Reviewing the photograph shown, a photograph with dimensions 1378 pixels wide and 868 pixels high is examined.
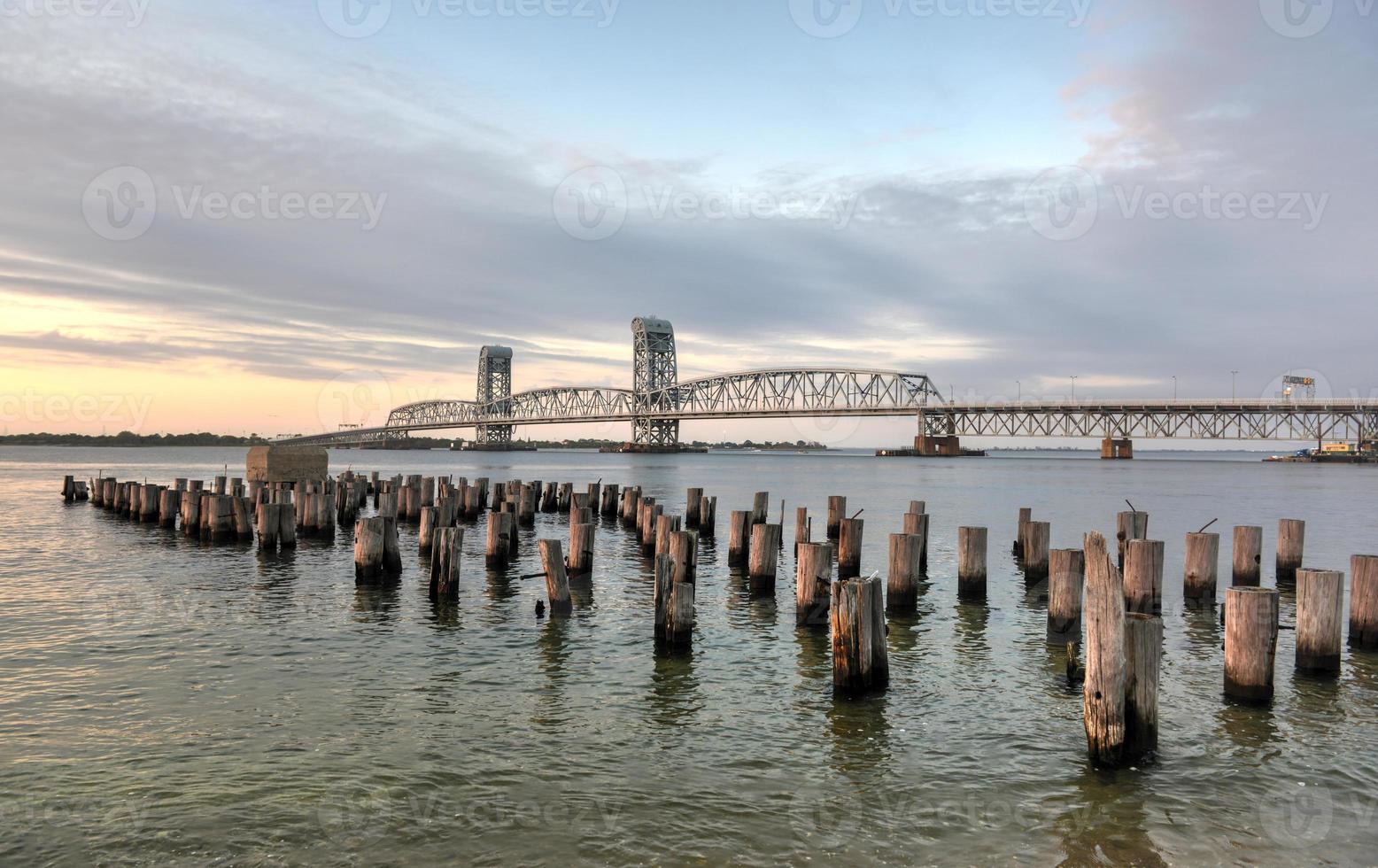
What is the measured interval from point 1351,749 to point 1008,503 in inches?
1369

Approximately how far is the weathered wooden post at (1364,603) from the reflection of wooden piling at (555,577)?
9.72 m

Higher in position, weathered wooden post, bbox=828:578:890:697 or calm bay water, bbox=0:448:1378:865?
weathered wooden post, bbox=828:578:890:697

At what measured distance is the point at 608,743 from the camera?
7.58m

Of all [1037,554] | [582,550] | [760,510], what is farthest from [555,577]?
[760,510]

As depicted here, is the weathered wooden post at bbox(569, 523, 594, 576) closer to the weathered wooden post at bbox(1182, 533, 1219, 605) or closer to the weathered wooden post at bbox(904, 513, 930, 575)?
the weathered wooden post at bbox(904, 513, 930, 575)

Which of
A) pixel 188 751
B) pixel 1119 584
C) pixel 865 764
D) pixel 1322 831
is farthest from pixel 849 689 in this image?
pixel 188 751

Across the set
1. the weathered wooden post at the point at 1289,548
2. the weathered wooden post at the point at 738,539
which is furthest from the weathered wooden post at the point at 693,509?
the weathered wooden post at the point at 1289,548

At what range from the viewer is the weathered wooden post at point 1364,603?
34.5 feet

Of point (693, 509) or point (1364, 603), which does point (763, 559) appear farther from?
point (693, 509)

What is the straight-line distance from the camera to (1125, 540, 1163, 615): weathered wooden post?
12.6 metres

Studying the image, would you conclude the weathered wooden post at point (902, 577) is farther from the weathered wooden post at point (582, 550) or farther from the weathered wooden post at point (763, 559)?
the weathered wooden post at point (582, 550)

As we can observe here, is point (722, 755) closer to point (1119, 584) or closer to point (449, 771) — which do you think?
point (449, 771)

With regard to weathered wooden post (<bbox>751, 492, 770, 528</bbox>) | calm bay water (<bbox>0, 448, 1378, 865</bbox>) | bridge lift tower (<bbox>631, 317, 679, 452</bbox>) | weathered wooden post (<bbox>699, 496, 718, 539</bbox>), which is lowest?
calm bay water (<bbox>0, 448, 1378, 865</bbox>)

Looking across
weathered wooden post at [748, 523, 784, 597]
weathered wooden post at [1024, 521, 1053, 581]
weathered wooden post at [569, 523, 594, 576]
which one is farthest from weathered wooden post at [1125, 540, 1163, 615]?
weathered wooden post at [569, 523, 594, 576]
